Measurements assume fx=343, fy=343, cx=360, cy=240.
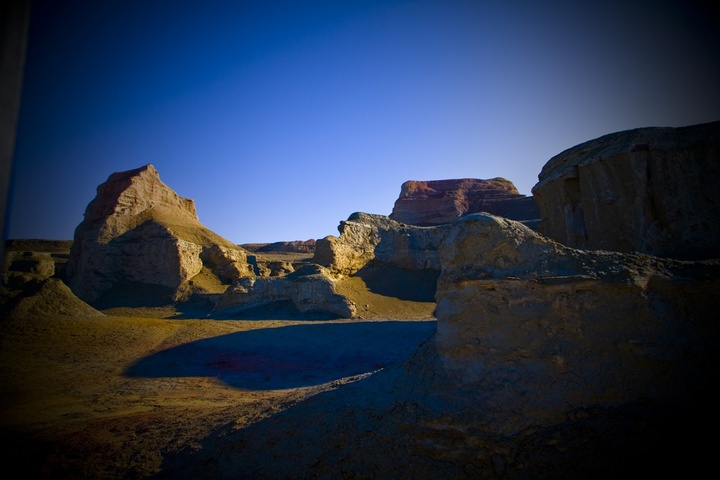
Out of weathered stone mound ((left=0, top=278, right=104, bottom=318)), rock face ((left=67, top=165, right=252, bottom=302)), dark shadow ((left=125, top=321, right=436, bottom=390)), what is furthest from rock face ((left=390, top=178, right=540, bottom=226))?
weathered stone mound ((left=0, top=278, right=104, bottom=318))

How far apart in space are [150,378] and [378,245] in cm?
1802

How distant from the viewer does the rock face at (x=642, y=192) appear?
25.1 ft

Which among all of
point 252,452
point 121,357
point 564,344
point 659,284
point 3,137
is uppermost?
point 3,137

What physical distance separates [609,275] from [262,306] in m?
18.1

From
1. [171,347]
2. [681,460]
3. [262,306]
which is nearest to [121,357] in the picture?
[171,347]

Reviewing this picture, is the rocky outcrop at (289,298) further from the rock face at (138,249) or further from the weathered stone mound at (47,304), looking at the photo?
the rock face at (138,249)

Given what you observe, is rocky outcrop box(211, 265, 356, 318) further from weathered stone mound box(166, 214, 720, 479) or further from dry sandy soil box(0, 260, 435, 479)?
weathered stone mound box(166, 214, 720, 479)

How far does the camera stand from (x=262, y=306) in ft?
64.6

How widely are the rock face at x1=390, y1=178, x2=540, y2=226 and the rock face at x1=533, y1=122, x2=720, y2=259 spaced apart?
44.6 metres

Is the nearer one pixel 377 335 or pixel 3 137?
pixel 3 137

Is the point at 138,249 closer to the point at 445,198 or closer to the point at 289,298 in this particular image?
the point at 289,298

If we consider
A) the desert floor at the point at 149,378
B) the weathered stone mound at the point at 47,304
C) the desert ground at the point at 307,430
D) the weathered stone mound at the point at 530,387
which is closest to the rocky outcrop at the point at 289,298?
the desert floor at the point at 149,378

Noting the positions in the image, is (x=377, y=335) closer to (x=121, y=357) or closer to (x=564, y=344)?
(x=121, y=357)

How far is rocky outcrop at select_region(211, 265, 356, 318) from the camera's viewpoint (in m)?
18.6
